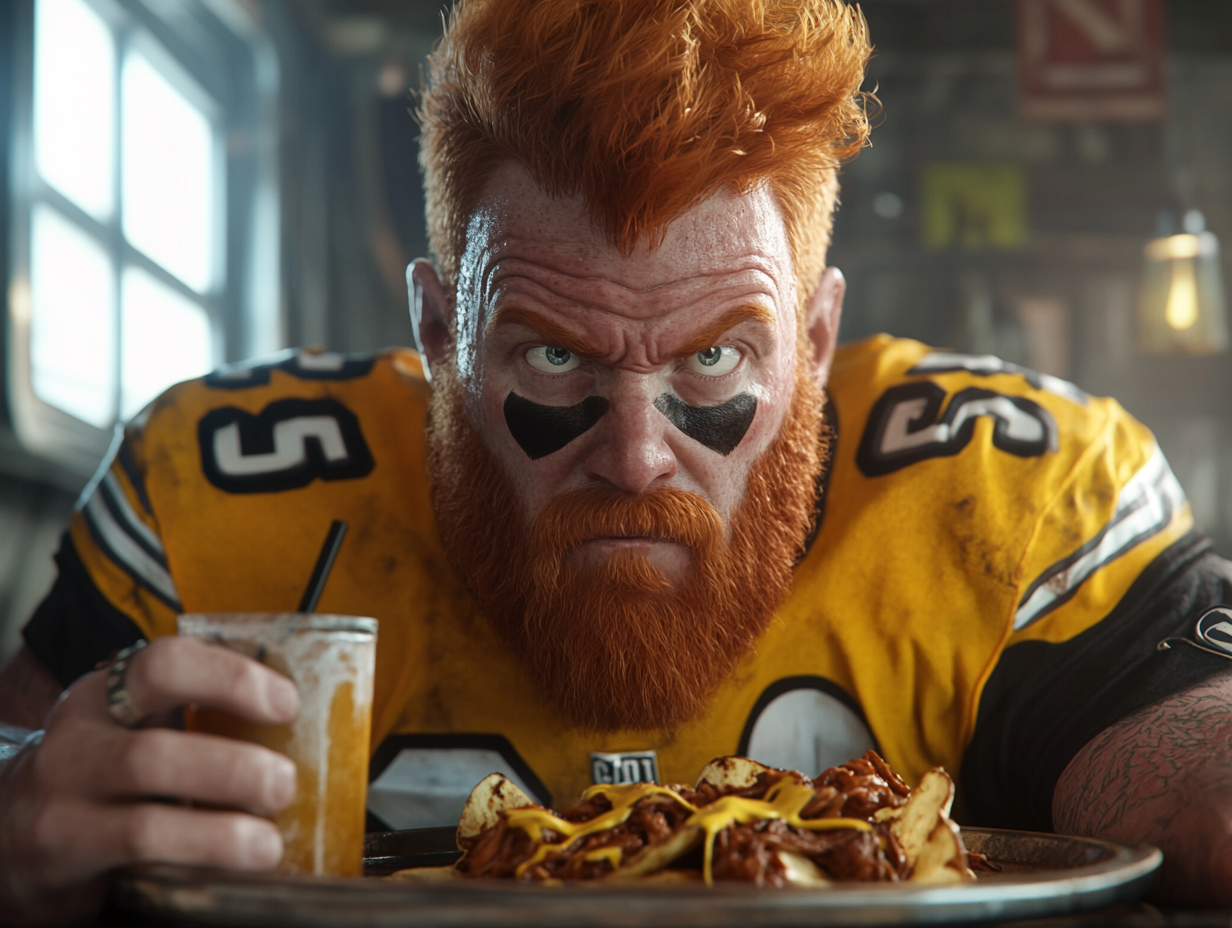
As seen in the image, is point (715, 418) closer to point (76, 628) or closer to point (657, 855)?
point (657, 855)

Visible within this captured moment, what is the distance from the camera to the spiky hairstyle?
3.47 ft

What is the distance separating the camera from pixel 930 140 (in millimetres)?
4078

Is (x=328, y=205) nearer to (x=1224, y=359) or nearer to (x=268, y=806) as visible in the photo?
(x=1224, y=359)

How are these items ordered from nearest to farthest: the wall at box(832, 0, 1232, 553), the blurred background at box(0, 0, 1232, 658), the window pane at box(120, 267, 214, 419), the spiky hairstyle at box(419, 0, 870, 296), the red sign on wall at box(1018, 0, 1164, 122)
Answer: the spiky hairstyle at box(419, 0, 870, 296)
the window pane at box(120, 267, 214, 419)
the red sign on wall at box(1018, 0, 1164, 122)
the blurred background at box(0, 0, 1232, 658)
the wall at box(832, 0, 1232, 553)

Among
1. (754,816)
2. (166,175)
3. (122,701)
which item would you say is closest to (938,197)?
(166,175)

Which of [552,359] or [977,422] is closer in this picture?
[552,359]

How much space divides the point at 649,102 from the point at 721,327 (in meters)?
0.23

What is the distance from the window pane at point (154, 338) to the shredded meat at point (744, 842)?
94.8 inches

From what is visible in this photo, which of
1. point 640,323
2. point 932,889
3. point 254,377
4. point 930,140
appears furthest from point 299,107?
point 932,889

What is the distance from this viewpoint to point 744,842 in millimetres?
645

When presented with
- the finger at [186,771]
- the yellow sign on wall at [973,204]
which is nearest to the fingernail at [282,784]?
the finger at [186,771]

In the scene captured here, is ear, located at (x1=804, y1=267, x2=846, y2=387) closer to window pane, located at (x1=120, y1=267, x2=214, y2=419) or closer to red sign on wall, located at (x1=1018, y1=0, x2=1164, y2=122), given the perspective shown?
window pane, located at (x1=120, y1=267, x2=214, y2=419)

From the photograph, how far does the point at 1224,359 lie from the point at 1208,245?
0.43m

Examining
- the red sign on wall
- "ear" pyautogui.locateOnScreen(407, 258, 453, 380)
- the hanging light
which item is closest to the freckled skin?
"ear" pyautogui.locateOnScreen(407, 258, 453, 380)
